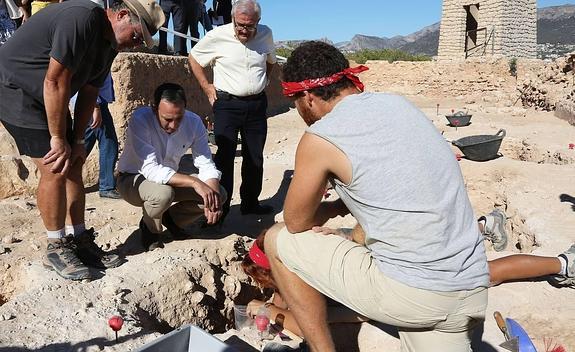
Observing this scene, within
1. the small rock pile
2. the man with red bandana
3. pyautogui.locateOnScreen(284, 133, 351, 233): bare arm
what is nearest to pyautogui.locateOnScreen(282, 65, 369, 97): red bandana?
the man with red bandana

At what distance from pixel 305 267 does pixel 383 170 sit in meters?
0.56

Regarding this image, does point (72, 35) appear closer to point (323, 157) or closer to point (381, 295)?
point (323, 157)

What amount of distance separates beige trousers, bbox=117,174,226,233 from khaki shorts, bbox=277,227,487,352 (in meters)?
1.33

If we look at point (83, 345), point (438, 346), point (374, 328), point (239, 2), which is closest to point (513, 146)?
point (239, 2)

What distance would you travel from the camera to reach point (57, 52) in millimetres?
2496

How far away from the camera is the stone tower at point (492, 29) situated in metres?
18.6

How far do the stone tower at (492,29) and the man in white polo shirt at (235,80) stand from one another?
16.6 metres

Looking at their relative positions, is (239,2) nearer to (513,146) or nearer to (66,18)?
(66,18)

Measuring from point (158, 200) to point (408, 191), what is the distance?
6.38 ft

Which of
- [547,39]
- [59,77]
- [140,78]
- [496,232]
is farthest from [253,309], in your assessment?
[547,39]

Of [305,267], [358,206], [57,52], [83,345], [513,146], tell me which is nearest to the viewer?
[358,206]

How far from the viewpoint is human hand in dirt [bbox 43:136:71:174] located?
2.68 meters

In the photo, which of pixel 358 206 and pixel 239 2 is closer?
pixel 358 206

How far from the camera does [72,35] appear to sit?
2.51 meters
